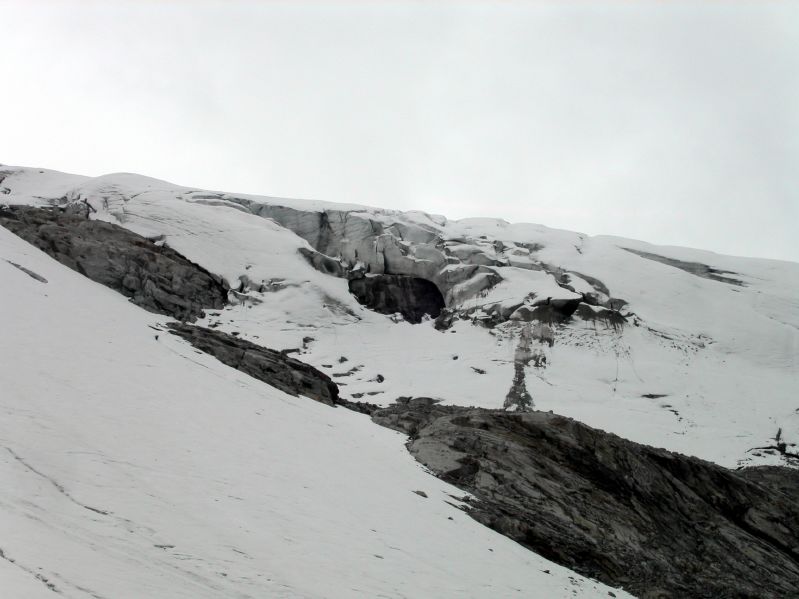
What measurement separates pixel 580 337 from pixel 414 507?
87.1 feet

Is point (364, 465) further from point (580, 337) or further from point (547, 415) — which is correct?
point (580, 337)

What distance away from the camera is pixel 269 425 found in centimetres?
1549

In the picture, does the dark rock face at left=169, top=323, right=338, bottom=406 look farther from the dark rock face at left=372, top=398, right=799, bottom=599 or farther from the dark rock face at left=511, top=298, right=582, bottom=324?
the dark rock face at left=511, top=298, right=582, bottom=324

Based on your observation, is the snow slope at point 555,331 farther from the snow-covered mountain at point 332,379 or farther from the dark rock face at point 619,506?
the dark rock face at point 619,506

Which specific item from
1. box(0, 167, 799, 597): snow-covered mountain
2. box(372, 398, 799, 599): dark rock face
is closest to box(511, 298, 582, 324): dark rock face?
box(0, 167, 799, 597): snow-covered mountain

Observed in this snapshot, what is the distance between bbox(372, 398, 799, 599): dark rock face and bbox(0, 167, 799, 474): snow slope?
8266 mm

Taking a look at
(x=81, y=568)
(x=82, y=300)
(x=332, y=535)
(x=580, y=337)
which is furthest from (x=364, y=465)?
(x=580, y=337)

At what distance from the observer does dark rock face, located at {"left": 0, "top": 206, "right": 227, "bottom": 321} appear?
29.8 meters

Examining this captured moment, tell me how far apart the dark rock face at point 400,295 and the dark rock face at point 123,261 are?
11639mm

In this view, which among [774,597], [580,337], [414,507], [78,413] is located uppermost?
[580,337]

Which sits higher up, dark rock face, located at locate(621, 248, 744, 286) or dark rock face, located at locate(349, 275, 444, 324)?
dark rock face, located at locate(621, 248, 744, 286)

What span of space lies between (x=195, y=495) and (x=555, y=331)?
102 ft

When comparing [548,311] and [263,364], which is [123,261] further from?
[548,311]

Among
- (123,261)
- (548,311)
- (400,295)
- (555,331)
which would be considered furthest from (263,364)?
(400,295)
